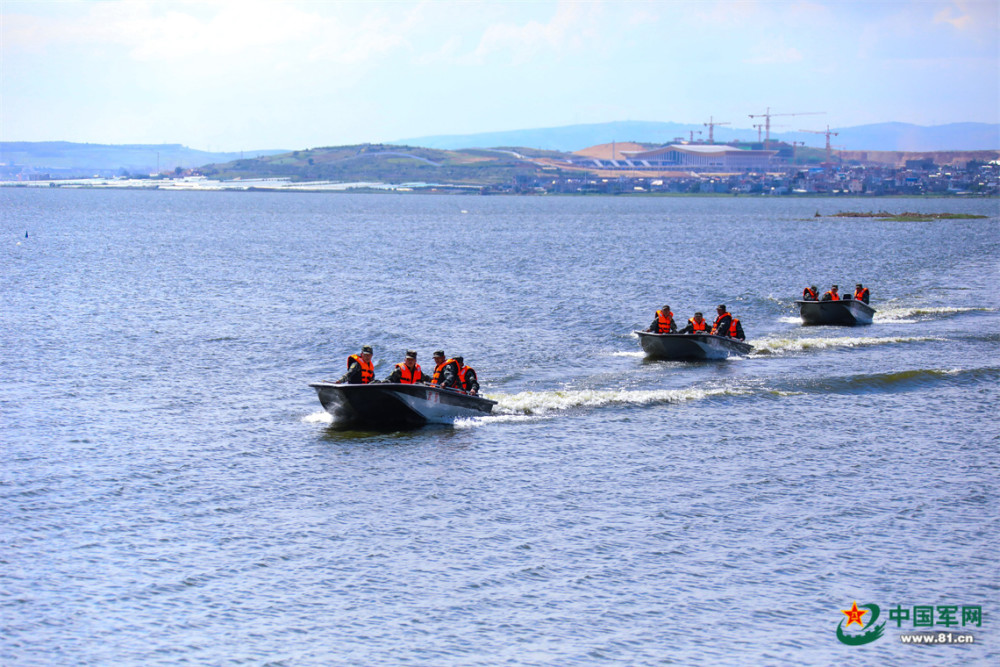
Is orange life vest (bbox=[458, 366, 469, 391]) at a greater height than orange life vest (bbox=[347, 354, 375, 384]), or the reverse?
orange life vest (bbox=[347, 354, 375, 384])

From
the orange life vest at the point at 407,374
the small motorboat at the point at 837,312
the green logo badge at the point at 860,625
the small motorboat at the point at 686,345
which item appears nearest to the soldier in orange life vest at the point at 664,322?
the small motorboat at the point at 686,345

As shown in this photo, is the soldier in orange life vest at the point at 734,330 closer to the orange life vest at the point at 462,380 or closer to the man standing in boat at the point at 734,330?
the man standing in boat at the point at 734,330

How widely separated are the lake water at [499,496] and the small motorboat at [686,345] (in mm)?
974

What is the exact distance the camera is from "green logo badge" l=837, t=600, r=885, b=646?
20.4 m

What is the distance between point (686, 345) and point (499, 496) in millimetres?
22088

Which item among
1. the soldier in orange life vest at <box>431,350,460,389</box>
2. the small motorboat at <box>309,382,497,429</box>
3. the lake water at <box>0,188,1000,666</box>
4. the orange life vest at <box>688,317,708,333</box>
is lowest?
the lake water at <box>0,188,1000,666</box>

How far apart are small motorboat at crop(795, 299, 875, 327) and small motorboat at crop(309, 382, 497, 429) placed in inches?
1154

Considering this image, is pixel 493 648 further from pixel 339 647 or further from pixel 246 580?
pixel 246 580

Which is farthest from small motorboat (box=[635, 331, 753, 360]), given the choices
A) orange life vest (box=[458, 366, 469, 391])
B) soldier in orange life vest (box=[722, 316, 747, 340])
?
orange life vest (box=[458, 366, 469, 391])

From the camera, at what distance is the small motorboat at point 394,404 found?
115 feet

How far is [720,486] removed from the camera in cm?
2941

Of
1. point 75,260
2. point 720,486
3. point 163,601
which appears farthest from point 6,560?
point 75,260

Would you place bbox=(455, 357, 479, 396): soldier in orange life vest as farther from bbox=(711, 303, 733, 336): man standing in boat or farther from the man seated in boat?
bbox=(711, 303, 733, 336): man standing in boat

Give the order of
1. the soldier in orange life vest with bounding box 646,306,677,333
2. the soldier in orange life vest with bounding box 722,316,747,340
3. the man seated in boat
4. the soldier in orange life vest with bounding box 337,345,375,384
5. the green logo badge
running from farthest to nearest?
the soldier in orange life vest with bounding box 722,316,747,340
the man seated in boat
the soldier in orange life vest with bounding box 646,306,677,333
the soldier in orange life vest with bounding box 337,345,375,384
the green logo badge
